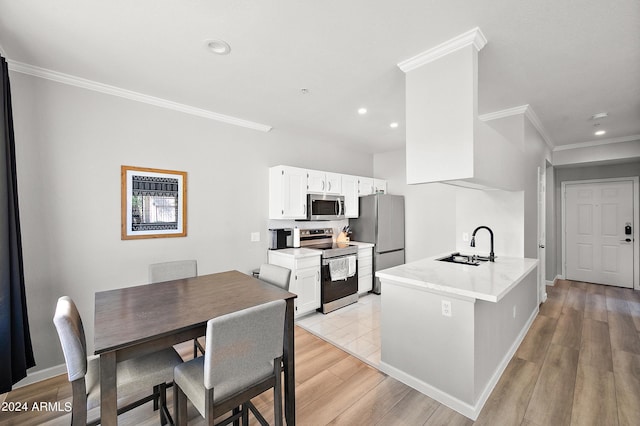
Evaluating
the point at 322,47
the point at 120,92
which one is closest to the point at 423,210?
the point at 322,47

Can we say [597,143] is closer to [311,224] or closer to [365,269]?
[365,269]

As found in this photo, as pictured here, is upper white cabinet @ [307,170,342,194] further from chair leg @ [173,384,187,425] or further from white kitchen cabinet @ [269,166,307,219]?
chair leg @ [173,384,187,425]

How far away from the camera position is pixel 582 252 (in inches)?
213

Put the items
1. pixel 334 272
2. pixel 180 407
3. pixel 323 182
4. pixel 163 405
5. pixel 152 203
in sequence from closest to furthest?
pixel 180 407
pixel 163 405
pixel 152 203
pixel 334 272
pixel 323 182

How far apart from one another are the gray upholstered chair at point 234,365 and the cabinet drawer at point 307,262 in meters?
1.95

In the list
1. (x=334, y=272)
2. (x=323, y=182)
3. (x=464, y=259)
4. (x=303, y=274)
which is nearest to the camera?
(x=464, y=259)

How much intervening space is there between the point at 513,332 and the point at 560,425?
1.04 metres

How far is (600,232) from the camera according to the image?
5.21 meters

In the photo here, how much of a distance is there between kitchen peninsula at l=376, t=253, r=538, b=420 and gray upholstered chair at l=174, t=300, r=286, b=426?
1.19 metres

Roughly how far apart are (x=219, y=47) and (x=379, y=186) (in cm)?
382

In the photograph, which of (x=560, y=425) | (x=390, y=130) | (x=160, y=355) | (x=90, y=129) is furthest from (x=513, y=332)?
(x=90, y=129)

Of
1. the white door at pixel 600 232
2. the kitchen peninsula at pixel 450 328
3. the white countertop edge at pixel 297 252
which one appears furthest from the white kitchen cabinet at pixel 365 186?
the white door at pixel 600 232

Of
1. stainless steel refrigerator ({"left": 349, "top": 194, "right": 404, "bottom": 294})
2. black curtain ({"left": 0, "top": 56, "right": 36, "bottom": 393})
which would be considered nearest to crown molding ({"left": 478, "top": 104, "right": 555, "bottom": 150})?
stainless steel refrigerator ({"left": 349, "top": 194, "right": 404, "bottom": 294})

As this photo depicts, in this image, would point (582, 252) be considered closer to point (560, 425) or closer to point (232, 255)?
point (560, 425)
